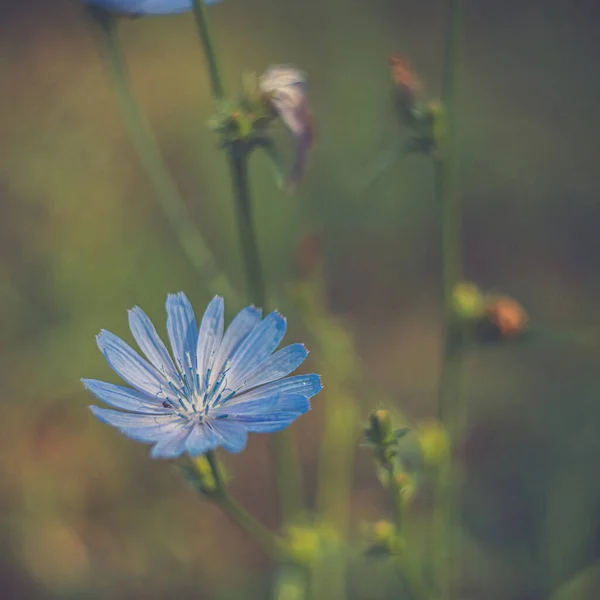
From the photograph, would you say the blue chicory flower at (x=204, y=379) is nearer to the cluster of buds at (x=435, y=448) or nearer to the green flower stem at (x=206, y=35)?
the green flower stem at (x=206, y=35)

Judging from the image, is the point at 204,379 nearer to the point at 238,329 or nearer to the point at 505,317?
the point at 238,329

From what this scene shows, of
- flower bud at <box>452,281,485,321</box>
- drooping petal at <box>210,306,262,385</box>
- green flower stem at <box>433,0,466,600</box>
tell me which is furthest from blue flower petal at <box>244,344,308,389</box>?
flower bud at <box>452,281,485,321</box>

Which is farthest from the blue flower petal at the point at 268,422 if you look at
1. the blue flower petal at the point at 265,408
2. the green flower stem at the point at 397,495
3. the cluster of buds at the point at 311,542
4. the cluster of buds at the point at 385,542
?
the cluster of buds at the point at 311,542

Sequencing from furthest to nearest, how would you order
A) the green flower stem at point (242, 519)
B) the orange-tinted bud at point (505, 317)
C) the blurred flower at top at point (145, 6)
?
1. the orange-tinted bud at point (505, 317)
2. the blurred flower at top at point (145, 6)
3. the green flower stem at point (242, 519)

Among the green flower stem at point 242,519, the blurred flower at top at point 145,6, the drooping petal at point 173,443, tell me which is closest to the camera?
the drooping petal at point 173,443

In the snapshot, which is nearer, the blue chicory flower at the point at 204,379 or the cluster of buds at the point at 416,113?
the blue chicory flower at the point at 204,379

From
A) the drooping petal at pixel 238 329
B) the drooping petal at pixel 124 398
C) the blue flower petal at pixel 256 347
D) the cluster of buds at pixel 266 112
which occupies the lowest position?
the drooping petal at pixel 124 398

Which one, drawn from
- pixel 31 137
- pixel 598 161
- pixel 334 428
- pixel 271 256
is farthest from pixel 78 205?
pixel 598 161

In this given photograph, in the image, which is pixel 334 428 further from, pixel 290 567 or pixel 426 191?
pixel 426 191
